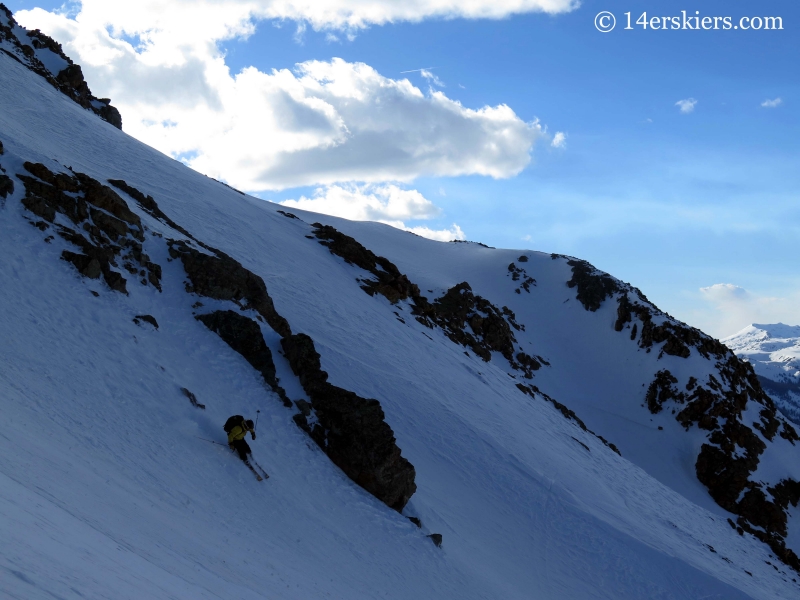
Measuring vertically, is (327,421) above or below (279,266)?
below

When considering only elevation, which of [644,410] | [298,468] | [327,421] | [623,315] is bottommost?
[298,468]

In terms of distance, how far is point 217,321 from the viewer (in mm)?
21625

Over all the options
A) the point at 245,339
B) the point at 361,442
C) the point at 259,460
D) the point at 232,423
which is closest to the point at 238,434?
the point at 232,423

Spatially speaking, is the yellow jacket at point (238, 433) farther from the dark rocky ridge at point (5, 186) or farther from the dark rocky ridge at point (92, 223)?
the dark rocky ridge at point (5, 186)

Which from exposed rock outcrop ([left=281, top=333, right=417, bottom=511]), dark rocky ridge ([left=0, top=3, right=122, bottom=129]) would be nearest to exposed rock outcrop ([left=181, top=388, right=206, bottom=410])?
exposed rock outcrop ([left=281, top=333, right=417, bottom=511])

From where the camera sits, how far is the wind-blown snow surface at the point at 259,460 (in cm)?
1052

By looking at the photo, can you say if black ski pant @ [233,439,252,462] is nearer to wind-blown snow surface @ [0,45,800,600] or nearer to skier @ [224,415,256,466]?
skier @ [224,415,256,466]

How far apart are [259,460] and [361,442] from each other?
3.94 m

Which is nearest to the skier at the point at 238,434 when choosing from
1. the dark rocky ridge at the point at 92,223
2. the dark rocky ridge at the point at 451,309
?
the dark rocky ridge at the point at 92,223

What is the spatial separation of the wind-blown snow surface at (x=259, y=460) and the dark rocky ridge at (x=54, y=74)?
13.8 ft

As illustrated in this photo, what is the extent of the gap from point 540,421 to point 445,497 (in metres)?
14.7

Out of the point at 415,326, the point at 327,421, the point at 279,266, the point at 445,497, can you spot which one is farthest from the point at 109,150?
the point at 445,497

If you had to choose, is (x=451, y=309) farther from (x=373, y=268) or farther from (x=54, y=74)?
(x=54, y=74)

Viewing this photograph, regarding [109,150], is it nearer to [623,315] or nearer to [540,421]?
[540,421]
